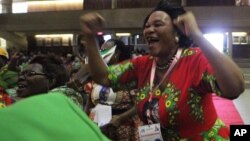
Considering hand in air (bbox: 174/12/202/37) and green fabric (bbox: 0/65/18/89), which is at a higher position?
hand in air (bbox: 174/12/202/37)

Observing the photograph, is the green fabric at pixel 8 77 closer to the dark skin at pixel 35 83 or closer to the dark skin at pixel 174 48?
the dark skin at pixel 35 83

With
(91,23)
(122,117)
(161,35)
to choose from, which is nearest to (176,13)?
(161,35)

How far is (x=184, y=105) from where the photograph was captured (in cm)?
195

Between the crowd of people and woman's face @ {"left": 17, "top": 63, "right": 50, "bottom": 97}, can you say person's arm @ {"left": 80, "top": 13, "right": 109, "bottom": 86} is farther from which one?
woman's face @ {"left": 17, "top": 63, "right": 50, "bottom": 97}

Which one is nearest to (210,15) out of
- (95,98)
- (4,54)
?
(4,54)

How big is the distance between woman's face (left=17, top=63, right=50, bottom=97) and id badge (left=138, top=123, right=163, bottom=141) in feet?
2.32

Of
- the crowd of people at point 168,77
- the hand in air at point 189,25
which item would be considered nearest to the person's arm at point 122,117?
the crowd of people at point 168,77

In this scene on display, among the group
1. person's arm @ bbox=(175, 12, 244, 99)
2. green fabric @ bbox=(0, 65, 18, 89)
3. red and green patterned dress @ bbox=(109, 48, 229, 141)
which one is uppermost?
person's arm @ bbox=(175, 12, 244, 99)

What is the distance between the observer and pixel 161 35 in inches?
84.1

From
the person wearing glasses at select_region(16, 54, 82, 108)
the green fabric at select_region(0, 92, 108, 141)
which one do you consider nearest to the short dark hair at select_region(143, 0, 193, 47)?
the person wearing glasses at select_region(16, 54, 82, 108)

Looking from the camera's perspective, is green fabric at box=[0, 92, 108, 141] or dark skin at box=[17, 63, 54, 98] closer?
green fabric at box=[0, 92, 108, 141]

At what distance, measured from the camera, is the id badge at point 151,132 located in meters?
2.03

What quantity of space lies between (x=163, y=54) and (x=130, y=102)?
1.27 meters

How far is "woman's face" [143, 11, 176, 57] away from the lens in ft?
7.01
